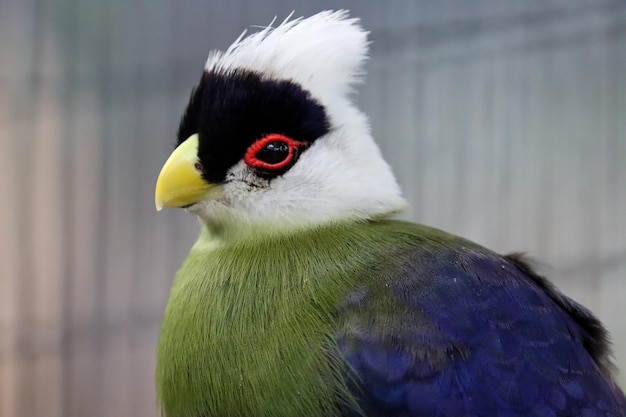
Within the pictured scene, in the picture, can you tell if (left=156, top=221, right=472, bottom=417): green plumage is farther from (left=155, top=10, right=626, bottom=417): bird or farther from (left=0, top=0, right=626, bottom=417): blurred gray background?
(left=0, top=0, right=626, bottom=417): blurred gray background

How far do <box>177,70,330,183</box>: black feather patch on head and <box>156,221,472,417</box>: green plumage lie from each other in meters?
0.13

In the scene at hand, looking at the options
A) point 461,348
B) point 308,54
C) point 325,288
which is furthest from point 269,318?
point 308,54

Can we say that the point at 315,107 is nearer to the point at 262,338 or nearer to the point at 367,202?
the point at 367,202

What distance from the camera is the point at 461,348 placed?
891mm

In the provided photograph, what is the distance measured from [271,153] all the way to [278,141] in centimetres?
2

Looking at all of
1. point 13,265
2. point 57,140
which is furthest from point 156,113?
point 13,265

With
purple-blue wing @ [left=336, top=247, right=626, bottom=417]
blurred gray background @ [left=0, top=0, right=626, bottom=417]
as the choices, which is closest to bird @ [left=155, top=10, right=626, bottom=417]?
purple-blue wing @ [left=336, top=247, right=626, bottom=417]

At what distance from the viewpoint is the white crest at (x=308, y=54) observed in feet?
3.49

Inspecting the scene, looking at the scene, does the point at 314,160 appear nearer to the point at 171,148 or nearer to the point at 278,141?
the point at 278,141

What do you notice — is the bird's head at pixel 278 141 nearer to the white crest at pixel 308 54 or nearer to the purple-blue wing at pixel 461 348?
the white crest at pixel 308 54

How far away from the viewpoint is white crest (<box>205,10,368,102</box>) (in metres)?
1.06

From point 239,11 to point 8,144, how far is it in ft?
3.17

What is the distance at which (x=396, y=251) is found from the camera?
100cm

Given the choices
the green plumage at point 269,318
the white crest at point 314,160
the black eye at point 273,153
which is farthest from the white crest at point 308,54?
the green plumage at point 269,318
